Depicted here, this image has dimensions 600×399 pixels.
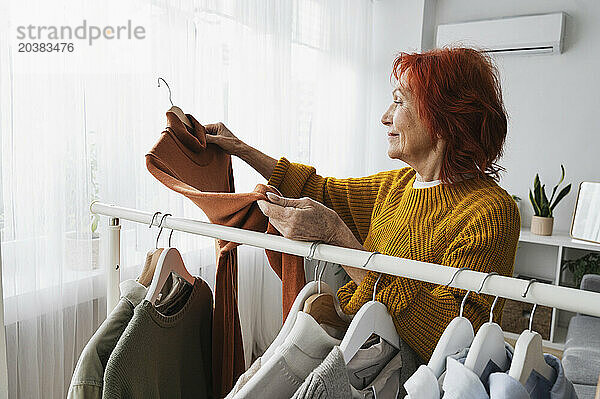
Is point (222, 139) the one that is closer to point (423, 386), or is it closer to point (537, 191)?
point (423, 386)

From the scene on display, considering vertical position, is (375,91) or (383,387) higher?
(375,91)

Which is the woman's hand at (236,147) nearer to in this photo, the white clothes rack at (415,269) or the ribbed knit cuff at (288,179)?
the ribbed knit cuff at (288,179)

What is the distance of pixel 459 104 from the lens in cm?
130

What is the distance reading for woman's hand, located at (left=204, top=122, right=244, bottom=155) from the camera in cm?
146

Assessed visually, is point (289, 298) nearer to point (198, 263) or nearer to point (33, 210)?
point (33, 210)

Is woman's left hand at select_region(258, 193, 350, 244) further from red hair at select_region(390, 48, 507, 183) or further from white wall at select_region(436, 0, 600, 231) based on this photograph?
white wall at select_region(436, 0, 600, 231)

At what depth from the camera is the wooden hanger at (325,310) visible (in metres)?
1.04

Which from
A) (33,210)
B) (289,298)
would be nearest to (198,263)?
(33,210)

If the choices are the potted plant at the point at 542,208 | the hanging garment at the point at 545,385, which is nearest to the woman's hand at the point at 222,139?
the hanging garment at the point at 545,385

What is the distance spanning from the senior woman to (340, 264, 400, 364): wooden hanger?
35mm

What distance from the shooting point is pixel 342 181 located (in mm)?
1575

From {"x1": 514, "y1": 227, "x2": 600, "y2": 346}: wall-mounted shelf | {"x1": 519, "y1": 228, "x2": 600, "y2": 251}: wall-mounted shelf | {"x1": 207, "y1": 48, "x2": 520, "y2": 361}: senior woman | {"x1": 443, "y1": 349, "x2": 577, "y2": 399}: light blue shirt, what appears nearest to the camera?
{"x1": 443, "y1": 349, "x2": 577, "y2": 399}: light blue shirt

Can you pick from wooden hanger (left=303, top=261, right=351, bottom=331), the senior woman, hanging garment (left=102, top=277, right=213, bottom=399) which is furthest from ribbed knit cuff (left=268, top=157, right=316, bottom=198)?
wooden hanger (left=303, top=261, right=351, bottom=331)

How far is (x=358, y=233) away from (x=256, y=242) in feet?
1.87
